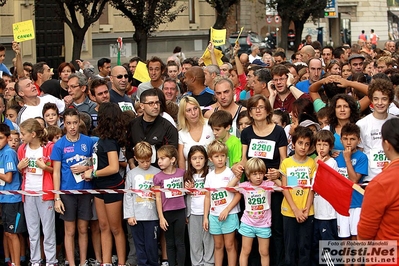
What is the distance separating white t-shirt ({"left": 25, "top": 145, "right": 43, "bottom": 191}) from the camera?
27.5 ft

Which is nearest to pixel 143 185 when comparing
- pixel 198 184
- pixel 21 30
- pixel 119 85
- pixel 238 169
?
pixel 198 184

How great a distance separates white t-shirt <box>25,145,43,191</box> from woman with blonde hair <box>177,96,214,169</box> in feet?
5.19

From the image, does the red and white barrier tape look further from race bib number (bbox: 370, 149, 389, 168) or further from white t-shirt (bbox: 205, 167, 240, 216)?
race bib number (bbox: 370, 149, 389, 168)

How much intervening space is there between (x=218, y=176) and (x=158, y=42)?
93.0 ft

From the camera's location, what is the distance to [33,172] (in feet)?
27.5

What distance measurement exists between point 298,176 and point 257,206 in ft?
1.75

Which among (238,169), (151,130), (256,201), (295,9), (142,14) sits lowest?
(256,201)

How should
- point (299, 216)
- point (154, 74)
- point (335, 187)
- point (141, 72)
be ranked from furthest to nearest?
point (141, 72) → point (154, 74) → point (299, 216) → point (335, 187)

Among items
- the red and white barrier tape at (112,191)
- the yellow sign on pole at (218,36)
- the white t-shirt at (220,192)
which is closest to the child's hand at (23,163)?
the red and white barrier tape at (112,191)

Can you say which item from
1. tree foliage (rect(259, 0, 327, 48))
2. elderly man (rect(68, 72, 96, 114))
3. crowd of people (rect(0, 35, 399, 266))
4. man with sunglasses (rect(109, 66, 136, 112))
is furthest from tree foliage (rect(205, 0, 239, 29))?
crowd of people (rect(0, 35, 399, 266))

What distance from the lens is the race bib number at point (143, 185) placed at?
26.3 feet

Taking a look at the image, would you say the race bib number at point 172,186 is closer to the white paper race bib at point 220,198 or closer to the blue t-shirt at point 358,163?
the white paper race bib at point 220,198

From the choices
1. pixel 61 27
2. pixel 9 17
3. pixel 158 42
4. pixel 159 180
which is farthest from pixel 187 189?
pixel 158 42

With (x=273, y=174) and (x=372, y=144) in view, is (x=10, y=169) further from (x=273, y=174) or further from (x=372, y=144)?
(x=372, y=144)
